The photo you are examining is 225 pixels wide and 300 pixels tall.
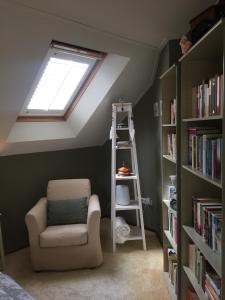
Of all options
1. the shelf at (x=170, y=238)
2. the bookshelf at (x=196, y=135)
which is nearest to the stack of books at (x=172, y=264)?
the shelf at (x=170, y=238)

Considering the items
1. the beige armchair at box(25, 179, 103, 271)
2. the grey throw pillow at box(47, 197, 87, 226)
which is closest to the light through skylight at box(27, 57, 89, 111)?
the grey throw pillow at box(47, 197, 87, 226)

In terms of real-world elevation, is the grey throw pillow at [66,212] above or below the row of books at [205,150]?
below

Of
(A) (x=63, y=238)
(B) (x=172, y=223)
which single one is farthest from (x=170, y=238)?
(A) (x=63, y=238)

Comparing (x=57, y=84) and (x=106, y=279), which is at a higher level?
(x=57, y=84)

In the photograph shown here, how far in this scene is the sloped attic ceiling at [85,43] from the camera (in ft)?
6.15

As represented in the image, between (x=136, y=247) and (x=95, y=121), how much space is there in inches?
60.8

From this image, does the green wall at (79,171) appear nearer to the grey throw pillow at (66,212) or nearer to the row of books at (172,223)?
the grey throw pillow at (66,212)

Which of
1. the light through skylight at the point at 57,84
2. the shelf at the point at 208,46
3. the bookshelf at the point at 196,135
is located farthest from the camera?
the light through skylight at the point at 57,84

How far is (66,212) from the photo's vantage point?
3.05 m

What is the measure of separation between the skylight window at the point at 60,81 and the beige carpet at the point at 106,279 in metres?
1.63

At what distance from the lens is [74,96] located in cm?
334

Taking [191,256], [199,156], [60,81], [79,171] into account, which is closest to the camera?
[199,156]

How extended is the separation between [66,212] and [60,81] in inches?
56.4

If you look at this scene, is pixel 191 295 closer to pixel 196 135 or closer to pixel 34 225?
pixel 196 135
